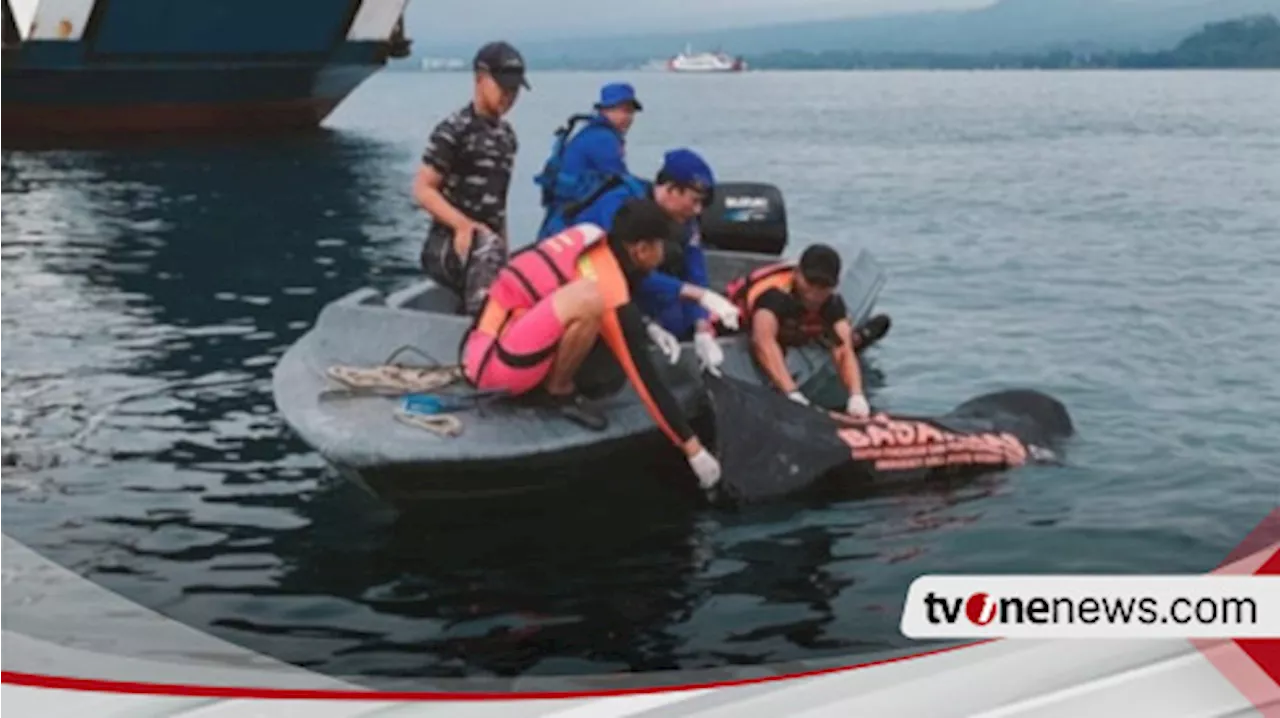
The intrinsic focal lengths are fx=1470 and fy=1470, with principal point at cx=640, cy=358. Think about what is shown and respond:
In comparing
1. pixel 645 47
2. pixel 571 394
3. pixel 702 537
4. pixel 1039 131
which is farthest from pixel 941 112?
Result: pixel 571 394

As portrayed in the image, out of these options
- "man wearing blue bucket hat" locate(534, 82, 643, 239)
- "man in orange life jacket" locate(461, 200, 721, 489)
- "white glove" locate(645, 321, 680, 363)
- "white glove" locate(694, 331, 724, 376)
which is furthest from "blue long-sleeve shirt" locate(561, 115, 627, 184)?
"white glove" locate(694, 331, 724, 376)

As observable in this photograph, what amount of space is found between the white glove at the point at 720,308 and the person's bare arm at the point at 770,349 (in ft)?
0.14

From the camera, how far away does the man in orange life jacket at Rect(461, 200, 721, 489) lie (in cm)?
225

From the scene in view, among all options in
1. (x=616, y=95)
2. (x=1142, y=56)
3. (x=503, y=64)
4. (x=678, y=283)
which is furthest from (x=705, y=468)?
(x=1142, y=56)

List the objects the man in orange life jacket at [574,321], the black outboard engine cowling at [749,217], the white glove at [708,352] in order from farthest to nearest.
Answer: the white glove at [708,352]
the man in orange life jacket at [574,321]
the black outboard engine cowling at [749,217]

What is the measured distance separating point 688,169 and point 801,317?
760 millimetres

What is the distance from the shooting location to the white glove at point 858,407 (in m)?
2.10

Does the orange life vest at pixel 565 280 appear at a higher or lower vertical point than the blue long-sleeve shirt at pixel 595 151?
A: lower

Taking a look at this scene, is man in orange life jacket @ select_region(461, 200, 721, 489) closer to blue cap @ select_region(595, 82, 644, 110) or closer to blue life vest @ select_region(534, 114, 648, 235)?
blue life vest @ select_region(534, 114, 648, 235)

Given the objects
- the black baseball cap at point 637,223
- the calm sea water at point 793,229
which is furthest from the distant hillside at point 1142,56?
the black baseball cap at point 637,223

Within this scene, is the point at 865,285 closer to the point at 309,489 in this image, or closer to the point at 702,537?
the point at 702,537

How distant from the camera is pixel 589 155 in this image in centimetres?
180

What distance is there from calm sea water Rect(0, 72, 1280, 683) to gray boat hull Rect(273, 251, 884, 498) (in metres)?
0.33

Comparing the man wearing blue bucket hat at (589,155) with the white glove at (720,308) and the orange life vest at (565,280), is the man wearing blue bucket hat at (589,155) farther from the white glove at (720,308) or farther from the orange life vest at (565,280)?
the white glove at (720,308)
